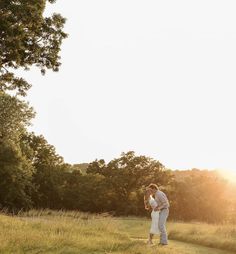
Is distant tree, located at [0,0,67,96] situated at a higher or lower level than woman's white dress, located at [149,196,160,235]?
higher

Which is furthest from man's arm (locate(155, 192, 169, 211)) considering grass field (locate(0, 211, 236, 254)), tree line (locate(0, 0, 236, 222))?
Answer: tree line (locate(0, 0, 236, 222))

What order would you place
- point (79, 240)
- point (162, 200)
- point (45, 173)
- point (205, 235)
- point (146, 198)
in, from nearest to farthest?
point (79, 240) < point (162, 200) < point (146, 198) < point (205, 235) < point (45, 173)

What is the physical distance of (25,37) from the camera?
67.1 feet

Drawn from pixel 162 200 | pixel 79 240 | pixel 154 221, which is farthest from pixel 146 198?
pixel 79 240

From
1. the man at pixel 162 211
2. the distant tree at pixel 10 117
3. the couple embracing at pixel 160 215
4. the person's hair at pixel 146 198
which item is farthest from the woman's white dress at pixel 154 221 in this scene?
the distant tree at pixel 10 117

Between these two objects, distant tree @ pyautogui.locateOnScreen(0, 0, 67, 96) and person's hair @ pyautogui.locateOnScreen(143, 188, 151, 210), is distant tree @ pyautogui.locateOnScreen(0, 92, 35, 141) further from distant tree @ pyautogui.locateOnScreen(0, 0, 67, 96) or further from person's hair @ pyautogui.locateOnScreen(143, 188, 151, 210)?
person's hair @ pyautogui.locateOnScreen(143, 188, 151, 210)

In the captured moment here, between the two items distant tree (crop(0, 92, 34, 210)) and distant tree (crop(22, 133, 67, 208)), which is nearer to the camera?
distant tree (crop(0, 92, 34, 210))

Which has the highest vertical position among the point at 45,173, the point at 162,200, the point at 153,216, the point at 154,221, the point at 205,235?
the point at 45,173

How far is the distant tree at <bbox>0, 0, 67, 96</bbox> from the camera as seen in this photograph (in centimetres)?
1888

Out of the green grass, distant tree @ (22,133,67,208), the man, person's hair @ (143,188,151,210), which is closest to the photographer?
the man

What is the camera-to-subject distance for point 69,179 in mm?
58062

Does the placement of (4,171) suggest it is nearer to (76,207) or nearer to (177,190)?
(76,207)

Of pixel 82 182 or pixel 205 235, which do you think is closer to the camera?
pixel 205 235

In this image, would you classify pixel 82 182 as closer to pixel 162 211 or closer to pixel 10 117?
pixel 10 117
